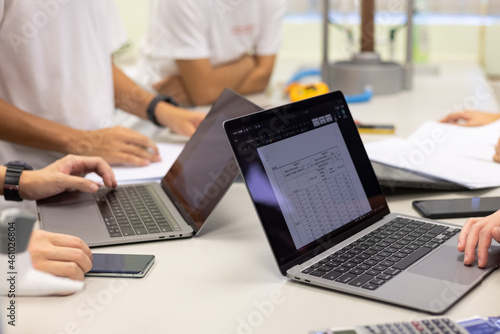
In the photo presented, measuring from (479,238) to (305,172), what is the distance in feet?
0.86

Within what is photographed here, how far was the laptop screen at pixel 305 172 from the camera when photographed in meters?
0.87

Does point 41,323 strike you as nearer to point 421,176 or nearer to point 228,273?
point 228,273

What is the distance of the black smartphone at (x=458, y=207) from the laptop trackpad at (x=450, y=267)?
6.2 inches

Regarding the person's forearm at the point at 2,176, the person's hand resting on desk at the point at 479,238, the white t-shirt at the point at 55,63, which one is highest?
the white t-shirt at the point at 55,63

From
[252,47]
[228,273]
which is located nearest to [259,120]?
[228,273]

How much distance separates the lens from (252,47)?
7.30 ft

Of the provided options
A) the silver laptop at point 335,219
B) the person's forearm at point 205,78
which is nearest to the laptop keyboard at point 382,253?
the silver laptop at point 335,219

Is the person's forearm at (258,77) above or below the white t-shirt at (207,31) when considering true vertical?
below

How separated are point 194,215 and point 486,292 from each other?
0.47 meters

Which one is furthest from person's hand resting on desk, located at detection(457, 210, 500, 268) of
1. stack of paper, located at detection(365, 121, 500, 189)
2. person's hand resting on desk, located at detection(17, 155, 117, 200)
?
person's hand resting on desk, located at detection(17, 155, 117, 200)

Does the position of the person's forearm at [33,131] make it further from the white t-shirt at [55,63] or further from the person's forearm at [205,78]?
the person's forearm at [205,78]

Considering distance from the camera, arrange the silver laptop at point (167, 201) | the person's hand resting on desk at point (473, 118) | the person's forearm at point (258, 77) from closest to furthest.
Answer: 1. the silver laptop at point (167, 201)
2. the person's hand resting on desk at point (473, 118)
3. the person's forearm at point (258, 77)

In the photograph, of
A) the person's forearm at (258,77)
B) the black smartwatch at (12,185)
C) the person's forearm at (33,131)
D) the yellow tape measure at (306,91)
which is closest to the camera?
the black smartwatch at (12,185)

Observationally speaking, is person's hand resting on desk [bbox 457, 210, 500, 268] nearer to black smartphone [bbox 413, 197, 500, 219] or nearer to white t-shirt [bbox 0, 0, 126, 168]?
black smartphone [bbox 413, 197, 500, 219]
